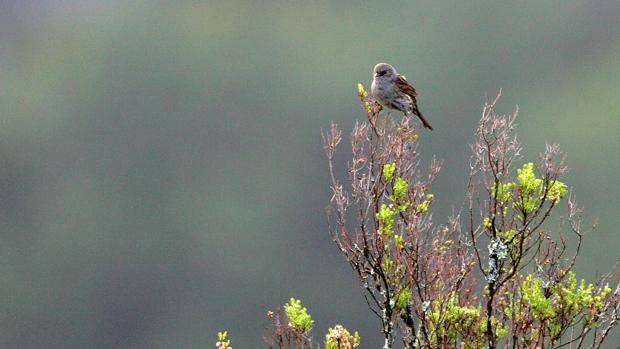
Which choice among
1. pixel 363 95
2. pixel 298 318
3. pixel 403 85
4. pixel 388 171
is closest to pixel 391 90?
pixel 403 85

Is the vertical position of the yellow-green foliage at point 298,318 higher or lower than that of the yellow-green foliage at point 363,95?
lower

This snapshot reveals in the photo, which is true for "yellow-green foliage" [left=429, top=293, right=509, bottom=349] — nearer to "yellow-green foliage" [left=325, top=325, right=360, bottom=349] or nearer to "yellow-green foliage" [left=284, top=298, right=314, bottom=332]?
"yellow-green foliage" [left=325, top=325, right=360, bottom=349]

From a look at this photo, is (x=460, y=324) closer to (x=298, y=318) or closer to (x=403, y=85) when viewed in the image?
(x=298, y=318)

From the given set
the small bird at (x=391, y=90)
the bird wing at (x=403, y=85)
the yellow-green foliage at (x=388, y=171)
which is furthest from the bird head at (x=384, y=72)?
the yellow-green foliage at (x=388, y=171)

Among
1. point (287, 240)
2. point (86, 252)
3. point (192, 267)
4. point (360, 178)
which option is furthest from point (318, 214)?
point (360, 178)

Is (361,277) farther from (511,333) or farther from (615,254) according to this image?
(615,254)

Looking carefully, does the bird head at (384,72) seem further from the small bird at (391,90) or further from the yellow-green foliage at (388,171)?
the yellow-green foliage at (388,171)

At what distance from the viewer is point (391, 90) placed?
16.9 metres

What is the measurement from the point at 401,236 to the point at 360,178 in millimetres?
1069

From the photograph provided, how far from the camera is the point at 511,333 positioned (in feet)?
47.0

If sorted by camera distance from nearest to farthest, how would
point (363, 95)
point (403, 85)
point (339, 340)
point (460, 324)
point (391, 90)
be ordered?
point (460, 324)
point (339, 340)
point (363, 95)
point (391, 90)
point (403, 85)

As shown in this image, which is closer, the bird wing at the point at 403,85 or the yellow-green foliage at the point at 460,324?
the yellow-green foliage at the point at 460,324

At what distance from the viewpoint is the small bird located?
664 inches

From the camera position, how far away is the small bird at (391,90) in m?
16.9
